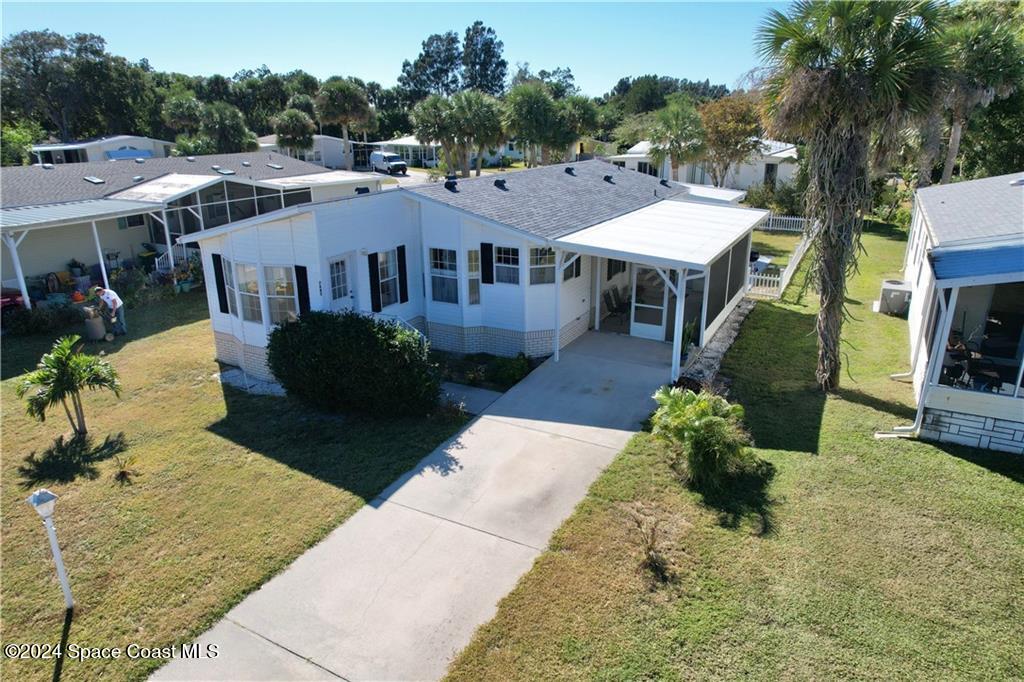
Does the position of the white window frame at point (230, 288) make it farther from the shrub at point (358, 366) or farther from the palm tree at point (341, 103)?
the palm tree at point (341, 103)

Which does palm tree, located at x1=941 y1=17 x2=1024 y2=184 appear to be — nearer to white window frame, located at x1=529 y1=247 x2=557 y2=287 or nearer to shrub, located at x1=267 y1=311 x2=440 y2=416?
white window frame, located at x1=529 y1=247 x2=557 y2=287

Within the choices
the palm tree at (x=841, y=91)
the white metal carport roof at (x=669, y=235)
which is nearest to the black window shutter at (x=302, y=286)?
the white metal carport roof at (x=669, y=235)

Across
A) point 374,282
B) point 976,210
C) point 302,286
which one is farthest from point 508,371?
point 976,210

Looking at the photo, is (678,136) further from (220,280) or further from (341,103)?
(341,103)

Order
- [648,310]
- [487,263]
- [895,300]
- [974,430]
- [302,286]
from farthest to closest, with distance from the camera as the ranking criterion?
[895,300] → [648,310] → [487,263] → [302,286] → [974,430]

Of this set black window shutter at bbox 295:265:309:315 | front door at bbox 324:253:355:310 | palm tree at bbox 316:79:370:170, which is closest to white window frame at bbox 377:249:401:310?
front door at bbox 324:253:355:310

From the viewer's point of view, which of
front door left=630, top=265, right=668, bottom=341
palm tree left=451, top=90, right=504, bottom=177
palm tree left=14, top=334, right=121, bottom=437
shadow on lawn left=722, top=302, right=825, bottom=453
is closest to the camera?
palm tree left=14, top=334, right=121, bottom=437

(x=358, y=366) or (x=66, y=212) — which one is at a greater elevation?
(x=66, y=212)

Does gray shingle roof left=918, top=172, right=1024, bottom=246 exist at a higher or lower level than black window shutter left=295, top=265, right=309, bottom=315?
higher
